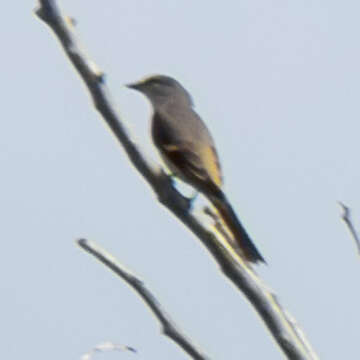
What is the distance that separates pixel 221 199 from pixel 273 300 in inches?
107

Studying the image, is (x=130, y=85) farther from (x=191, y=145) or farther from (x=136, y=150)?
(x=136, y=150)

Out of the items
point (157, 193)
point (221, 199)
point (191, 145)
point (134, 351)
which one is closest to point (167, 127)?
point (191, 145)

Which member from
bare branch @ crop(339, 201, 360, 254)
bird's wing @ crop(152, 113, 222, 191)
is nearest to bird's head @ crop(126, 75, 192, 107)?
bird's wing @ crop(152, 113, 222, 191)

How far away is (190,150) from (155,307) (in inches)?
134

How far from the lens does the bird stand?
248 inches

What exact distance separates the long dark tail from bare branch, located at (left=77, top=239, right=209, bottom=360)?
1355mm

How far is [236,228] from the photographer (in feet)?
18.2

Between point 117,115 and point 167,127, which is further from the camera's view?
point 167,127

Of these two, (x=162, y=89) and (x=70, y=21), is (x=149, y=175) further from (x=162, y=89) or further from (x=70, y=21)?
(x=162, y=89)

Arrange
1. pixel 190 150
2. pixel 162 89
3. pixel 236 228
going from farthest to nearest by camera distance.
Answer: pixel 162 89
pixel 190 150
pixel 236 228

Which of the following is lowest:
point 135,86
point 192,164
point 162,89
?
point 192,164

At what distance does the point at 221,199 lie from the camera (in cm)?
632

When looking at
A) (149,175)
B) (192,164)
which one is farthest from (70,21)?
(192,164)

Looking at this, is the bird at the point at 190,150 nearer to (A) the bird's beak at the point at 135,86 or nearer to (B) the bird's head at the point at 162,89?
(B) the bird's head at the point at 162,89
